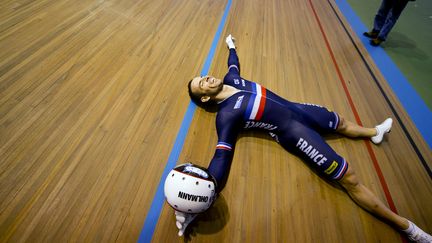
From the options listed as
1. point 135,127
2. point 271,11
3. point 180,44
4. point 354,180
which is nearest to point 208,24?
point 180,44

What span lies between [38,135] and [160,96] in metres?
1.36

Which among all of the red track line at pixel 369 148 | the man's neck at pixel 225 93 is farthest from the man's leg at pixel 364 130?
the man's neck at pixel 225 93

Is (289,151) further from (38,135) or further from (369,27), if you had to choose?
(369,27)

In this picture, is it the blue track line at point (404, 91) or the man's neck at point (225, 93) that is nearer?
the man's neck at point (225, 93)

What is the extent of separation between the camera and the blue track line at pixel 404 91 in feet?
10.6

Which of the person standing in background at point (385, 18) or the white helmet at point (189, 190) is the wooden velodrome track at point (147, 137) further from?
the person standing in background at point (385, 18)

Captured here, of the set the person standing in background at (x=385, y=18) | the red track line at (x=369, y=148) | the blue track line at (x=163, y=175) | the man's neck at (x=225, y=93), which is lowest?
the blue track line at (x=163, y=175)

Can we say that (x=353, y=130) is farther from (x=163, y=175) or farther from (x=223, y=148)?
(x=163, y=175)

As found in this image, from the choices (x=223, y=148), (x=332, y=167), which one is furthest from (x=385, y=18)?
(x=223, y=148)

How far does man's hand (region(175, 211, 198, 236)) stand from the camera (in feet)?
6.04

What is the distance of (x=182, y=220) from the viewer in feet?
6.04

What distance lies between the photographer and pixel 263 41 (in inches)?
169

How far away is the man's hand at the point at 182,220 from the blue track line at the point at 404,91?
10.6 feet

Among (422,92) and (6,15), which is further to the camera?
(422,92)
